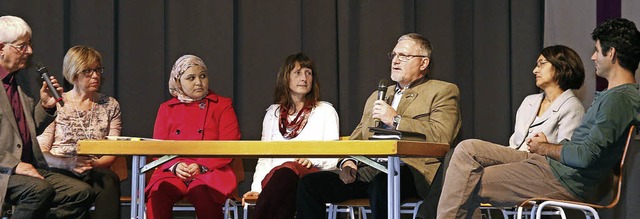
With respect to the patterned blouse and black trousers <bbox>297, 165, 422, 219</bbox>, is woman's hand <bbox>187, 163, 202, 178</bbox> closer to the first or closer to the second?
the patterned blouse

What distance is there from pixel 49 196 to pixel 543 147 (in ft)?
7.01

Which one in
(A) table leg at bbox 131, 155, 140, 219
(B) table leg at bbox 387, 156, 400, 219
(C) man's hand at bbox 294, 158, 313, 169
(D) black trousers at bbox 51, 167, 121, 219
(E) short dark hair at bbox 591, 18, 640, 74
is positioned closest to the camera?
(B) table leg at bbox 387, 156, 400, 219

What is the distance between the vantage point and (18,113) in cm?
446

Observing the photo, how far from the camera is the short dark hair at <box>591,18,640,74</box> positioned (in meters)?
3.83

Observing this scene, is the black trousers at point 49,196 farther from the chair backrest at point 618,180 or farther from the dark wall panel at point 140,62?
the chair backrest at point 618,180

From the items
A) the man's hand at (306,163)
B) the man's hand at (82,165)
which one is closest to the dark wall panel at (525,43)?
the man's hand at (306,163)

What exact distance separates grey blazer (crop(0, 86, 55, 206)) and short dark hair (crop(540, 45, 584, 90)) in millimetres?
2394

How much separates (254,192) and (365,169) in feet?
2.18

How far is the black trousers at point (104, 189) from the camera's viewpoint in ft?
14.9

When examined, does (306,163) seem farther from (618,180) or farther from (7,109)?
(618,180)

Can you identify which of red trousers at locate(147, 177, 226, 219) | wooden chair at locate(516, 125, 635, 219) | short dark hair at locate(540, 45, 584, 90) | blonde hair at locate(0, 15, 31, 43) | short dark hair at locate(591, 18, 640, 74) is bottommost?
red trousers at locate(147, 177, 226, 219)

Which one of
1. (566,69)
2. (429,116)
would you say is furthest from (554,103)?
(429,116)

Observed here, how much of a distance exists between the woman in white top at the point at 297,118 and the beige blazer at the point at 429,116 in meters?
0.46

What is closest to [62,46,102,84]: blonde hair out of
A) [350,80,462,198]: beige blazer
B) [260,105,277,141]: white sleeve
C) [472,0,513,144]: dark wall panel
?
[260,105,277,141]: white sleeve
